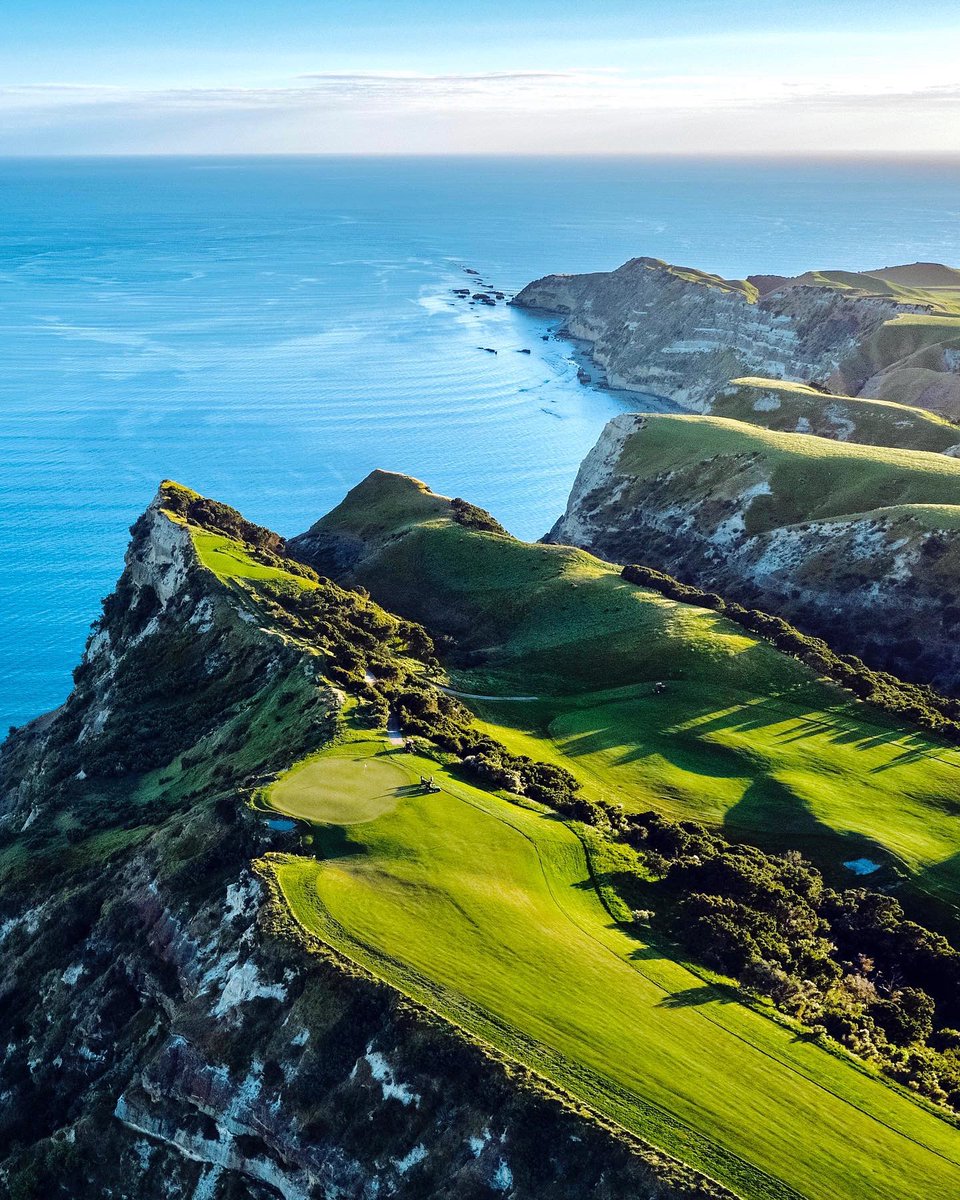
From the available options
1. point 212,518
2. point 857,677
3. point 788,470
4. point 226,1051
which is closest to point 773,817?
point 857,677

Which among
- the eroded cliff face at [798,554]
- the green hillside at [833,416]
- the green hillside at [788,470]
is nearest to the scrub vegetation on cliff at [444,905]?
the eroded cliff face at [798,554]

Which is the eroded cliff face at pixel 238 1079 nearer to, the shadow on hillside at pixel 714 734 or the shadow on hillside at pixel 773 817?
the shadow on hillside at pixel 773 817

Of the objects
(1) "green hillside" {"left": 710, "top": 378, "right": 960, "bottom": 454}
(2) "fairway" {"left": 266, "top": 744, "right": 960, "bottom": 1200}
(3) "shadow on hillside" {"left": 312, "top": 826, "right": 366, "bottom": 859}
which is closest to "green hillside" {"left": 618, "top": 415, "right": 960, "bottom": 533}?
(1) "green hillside" {"left": 710, "top": 378, "right": 960, "bottom": 454}

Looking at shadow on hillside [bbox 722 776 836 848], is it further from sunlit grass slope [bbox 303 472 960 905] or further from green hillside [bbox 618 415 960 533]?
green hillside [bbox 618 415 960 533]

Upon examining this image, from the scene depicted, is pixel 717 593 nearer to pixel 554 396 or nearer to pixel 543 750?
pixel 543 750

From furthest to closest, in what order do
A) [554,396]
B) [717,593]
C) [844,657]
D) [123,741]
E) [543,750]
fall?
1. [554,396]
2. [717,593]
3. [844,657]
4. [123,741]
5. [543,750]

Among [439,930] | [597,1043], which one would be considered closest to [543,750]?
[439,930]
